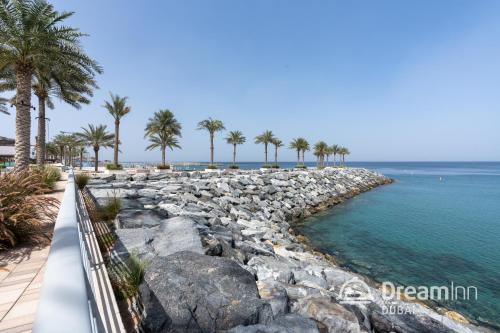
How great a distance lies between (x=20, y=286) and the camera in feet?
9.93

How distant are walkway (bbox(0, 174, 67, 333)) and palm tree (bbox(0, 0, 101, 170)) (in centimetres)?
823

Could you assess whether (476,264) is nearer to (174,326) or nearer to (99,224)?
(174,326)

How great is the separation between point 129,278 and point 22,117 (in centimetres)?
1137

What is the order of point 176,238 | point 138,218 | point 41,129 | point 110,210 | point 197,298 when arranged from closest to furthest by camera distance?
point 197,298, point 176,238, point 138,218, point 110,210, point 41,129

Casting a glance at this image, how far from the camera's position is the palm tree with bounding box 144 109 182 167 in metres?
35.9

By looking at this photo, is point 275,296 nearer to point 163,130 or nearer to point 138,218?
point 138,218

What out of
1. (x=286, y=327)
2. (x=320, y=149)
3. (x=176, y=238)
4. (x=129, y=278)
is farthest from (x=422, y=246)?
(x=320, y=149)

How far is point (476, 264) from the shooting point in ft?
31.3

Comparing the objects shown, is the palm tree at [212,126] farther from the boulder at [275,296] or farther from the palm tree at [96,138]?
the boulder at [275,296]

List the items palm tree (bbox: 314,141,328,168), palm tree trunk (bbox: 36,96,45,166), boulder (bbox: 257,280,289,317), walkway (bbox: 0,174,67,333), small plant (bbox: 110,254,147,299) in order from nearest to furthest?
walkway (bbox: 0,174,67,333), small plant (bbox: 110,254,147,299), boulder (bbox: 257,280,289,317), palm tree trunk (bbox: 36,96,45,166), palm tree (bbox: 314,141,328,168)

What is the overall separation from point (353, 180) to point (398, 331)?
3227cm

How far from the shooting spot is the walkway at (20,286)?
2408 millimetres

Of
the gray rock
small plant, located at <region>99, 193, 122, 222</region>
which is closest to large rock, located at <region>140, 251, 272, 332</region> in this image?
the gray rock

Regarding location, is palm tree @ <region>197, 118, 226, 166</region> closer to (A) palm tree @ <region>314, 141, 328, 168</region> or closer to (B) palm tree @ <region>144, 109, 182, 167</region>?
(B) palm tree @ <region>144, 109, 182, 167</region>
